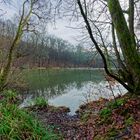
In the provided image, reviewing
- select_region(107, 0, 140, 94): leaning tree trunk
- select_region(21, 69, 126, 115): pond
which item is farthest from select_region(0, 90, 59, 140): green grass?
select_region(21, 69, 126, 115): pond

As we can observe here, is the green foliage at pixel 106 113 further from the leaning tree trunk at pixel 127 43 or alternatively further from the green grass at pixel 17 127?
the green grass at pixel 17 127

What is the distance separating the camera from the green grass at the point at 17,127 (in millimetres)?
5829

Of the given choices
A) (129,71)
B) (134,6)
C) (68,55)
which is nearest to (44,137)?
(129,71)

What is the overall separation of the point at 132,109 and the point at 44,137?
221cm

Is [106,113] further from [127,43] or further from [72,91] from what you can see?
[72,91]

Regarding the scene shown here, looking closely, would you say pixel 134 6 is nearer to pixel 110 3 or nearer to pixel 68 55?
pixel 110 3

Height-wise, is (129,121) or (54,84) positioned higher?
(129,121)

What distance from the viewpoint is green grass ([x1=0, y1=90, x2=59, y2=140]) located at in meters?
5.83

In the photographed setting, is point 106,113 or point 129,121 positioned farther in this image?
point 106,113

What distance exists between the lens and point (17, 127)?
6191 mm

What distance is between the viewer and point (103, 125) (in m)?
7.65

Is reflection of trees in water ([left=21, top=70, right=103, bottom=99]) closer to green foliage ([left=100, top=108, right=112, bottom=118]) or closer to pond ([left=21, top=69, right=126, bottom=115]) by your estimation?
pond ([left=21, top=69, right=126, bottom=115])

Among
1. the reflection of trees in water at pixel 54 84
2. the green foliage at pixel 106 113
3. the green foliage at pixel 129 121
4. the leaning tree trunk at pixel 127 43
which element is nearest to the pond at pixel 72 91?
the reflection of trees in water at pixel 54 84

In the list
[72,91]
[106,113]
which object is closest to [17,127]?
[106,113]
